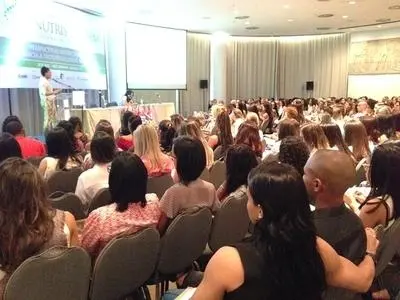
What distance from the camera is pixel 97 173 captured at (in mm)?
3531

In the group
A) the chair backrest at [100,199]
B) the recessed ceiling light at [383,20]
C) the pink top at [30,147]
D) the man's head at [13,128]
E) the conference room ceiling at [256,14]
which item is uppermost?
the recessed ceiling light at [383,20]

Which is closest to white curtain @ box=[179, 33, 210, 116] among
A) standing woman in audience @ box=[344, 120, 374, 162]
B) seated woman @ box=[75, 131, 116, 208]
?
standing woman in audience @ box=[344, 120, 374, 162]

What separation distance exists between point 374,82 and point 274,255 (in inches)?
735

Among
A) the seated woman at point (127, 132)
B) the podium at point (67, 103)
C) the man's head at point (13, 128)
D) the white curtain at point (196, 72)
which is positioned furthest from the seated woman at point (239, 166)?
the white curtain at point (196, 72)

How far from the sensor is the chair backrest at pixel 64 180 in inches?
144

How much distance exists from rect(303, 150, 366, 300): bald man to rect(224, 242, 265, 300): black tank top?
62 cm

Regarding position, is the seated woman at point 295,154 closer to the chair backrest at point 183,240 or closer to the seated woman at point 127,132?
the chair backrest at point 183,240

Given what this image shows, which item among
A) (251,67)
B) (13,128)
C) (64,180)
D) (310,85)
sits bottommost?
(64,180)

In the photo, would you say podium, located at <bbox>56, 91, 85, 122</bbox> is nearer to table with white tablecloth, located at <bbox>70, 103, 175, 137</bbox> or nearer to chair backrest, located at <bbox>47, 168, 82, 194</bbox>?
table with white tablecloth, located at <bbox>70, 103, 175, 137</bbox>

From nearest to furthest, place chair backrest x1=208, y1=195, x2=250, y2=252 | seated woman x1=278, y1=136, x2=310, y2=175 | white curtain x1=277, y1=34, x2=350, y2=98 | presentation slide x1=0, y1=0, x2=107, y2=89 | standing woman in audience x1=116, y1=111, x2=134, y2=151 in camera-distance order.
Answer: chair backrest x1=208, y1=195, x2=250, y2=252
seated woman x1=278, y1=136, x2=310, y2=175
standing woman in audience x1=116, y1=111, x2=134, y2=151
presentation slide x1=0, y1=0, x2=107, y2=89
white curtain x1=277, y1=34, x2=350, y2=98

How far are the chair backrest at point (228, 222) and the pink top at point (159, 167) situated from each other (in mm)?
1098

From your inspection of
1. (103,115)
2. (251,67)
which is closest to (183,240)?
(103,115)

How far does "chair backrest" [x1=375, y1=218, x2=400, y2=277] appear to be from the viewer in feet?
6.97

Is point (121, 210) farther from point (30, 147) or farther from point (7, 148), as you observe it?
point (30, 147)
